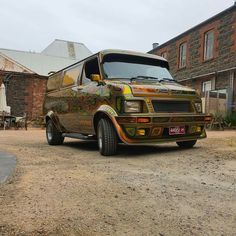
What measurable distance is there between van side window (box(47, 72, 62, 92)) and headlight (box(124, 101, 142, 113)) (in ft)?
12.9

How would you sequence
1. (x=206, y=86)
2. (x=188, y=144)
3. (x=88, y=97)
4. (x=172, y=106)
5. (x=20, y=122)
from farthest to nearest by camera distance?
(x=206, y=86)
(x=20, y=122)
(x=188, y=144)
(x=88, y=97)
(x=172, y=106)

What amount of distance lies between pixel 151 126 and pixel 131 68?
1.67 metres

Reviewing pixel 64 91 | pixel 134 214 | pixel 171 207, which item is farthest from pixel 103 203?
pixel 64 91

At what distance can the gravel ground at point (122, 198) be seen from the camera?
2893 mm

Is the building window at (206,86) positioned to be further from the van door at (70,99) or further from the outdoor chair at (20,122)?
the van door at (70,99)

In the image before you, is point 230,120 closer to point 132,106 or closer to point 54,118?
point 54,118

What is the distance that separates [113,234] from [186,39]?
22217mm

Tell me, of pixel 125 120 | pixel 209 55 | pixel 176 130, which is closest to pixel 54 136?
pixel 125 120

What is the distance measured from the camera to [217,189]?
156 inches

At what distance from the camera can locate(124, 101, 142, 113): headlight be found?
632cm

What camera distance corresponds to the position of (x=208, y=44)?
21578 millimetres

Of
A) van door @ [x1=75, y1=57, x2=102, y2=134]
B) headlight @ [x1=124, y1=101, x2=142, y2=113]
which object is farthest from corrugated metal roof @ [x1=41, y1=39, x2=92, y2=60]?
headlight @ [x1=124, y1=101, x2=142, y2=113]

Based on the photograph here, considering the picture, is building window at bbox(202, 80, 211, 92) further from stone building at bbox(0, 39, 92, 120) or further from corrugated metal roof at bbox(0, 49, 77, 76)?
corrugated metal roof at bbox(0, 49, 77, 76)

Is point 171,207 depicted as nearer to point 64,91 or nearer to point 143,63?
point 143,63
